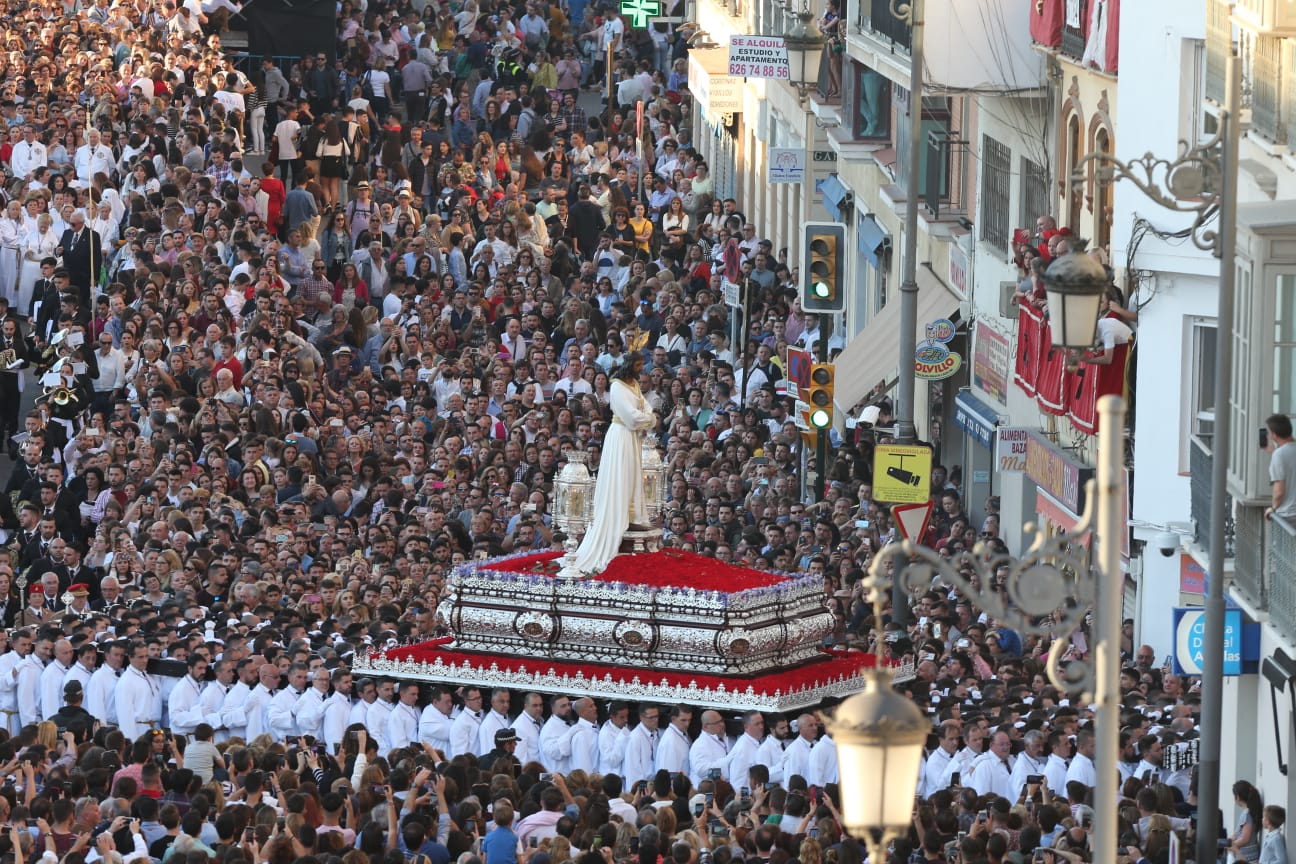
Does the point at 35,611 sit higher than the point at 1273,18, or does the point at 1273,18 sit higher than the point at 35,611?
the point at 1273,18

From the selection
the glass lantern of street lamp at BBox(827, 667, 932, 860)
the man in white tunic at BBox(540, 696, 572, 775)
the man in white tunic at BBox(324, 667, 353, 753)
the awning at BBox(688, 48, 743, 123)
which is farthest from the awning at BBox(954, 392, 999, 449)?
the glass lantern of street lamp at BBox(827, 667, 932, 860)

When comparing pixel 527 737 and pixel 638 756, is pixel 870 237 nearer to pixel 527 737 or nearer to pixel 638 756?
pixel 527 737

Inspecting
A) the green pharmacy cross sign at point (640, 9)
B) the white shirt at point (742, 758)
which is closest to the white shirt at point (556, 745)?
the white shirt at point (742, 758)

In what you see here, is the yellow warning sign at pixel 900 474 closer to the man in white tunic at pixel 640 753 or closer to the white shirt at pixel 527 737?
the man in white tunic at pixel 640 753

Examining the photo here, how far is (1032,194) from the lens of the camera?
32.8 m

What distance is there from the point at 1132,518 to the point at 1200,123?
3616 mm

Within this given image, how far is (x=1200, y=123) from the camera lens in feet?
89.4

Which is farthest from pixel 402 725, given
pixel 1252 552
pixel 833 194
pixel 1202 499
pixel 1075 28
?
pixel 833 194

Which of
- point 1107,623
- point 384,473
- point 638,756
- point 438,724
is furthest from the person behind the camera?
point 384,473

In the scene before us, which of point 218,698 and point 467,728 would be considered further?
point 218,698

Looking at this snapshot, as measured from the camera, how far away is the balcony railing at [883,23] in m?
35.8

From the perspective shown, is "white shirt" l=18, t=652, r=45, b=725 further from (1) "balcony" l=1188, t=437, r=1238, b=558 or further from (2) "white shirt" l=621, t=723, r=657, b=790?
(1) "balcony" l=1188, t=437, r=1238, b=558

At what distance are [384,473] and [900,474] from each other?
22.5 feet

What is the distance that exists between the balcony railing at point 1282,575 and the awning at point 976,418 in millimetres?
11156
